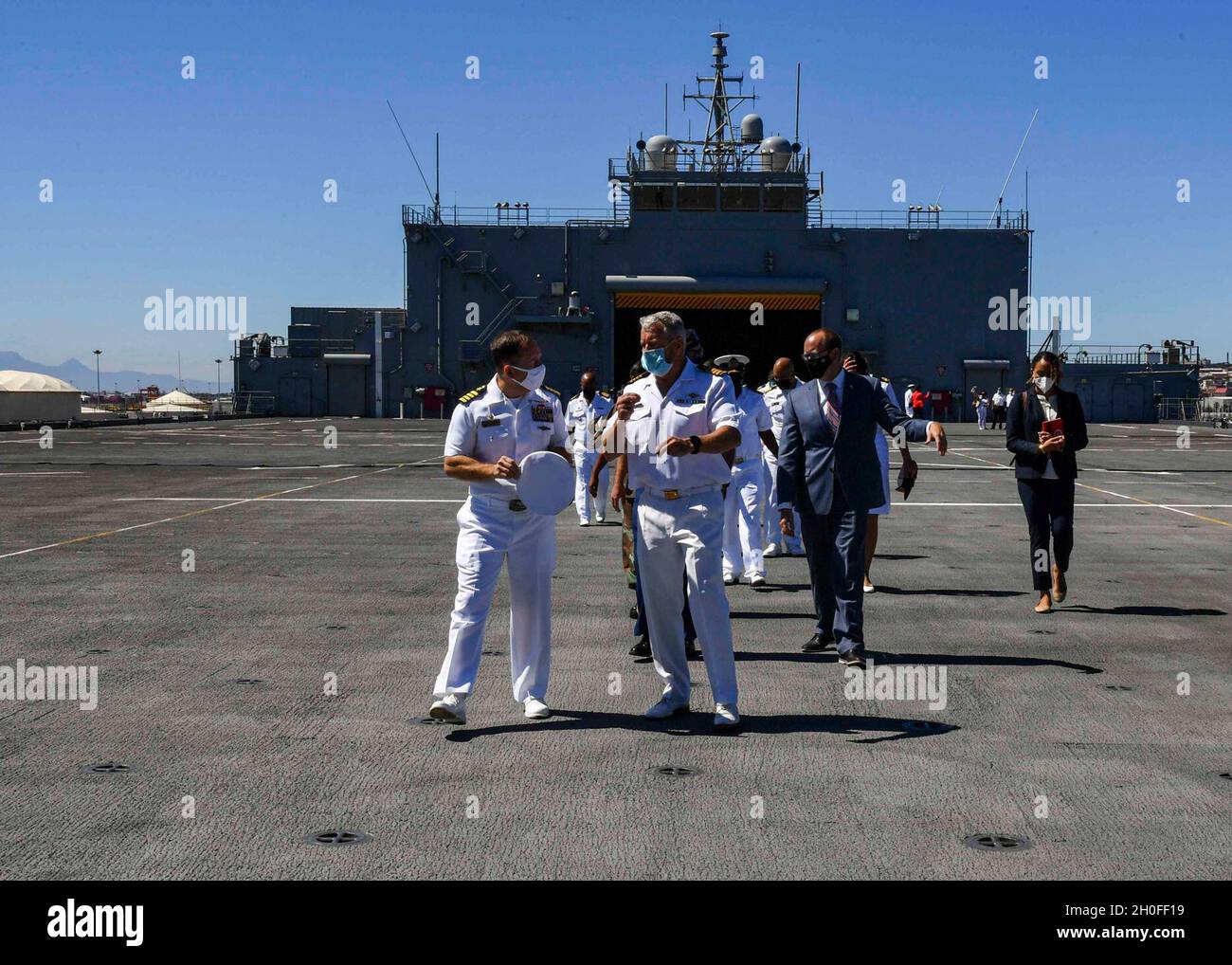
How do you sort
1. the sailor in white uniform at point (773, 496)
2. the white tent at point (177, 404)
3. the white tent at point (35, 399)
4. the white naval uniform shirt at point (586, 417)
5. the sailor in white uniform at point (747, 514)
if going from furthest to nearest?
the white tent at point (177, 404), the white tent at point (35, 399), the white naval uniform shirt at point (586, 417), the sailor in white uniform at point (773, 496), the sailor in white uniform at point (747, 514)

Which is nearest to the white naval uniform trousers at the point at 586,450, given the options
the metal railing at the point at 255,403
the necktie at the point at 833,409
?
the necktie at the point at 833,409

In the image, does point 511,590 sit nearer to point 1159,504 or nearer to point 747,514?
point 747,514

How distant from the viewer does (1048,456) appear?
35.7 ft

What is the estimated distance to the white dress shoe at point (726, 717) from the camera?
22.2ft

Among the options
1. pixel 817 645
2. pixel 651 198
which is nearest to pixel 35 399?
pixel 651 198

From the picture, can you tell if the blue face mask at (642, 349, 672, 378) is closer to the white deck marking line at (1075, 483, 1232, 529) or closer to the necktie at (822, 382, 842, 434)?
the necktie at (822, 382, 842, 434)

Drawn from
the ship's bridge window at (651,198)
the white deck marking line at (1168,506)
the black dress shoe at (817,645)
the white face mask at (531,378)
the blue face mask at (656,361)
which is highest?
the ship's bridge window at (651,198)

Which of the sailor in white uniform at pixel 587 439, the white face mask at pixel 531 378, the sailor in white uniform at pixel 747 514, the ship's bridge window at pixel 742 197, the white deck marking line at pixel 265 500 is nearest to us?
the white face mask at pixel 531 378

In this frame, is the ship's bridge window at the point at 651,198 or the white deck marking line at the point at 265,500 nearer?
the white deck marking line at the point at 265,500

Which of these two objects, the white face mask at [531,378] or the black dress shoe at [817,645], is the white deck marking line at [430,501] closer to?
the black dress shoe at [817,645]

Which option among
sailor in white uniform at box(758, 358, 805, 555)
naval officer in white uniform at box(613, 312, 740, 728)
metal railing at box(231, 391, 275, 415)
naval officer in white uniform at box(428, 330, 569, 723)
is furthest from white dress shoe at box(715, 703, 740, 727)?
metal railing at box(231, 391, 275, 415)

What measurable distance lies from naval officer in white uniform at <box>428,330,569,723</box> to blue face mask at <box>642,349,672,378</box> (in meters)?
0.57

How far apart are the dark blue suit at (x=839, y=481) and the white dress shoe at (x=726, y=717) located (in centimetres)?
178

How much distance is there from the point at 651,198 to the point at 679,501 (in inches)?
2433
